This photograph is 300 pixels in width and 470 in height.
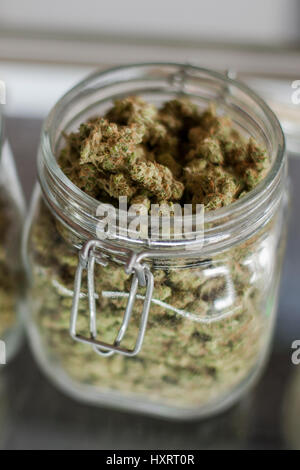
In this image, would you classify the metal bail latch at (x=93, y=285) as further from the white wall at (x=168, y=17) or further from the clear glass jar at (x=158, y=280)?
the white wall at (x=168, y=17)

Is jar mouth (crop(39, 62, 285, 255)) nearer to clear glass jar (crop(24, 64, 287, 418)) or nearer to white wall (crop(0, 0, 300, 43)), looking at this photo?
clear glass jar (crop(24, 64, 287, 418))

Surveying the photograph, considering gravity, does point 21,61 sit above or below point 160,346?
above

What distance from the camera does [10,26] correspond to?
0.85 meters

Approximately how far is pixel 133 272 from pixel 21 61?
534 mm

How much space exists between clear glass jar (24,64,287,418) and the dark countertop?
0.14 feet

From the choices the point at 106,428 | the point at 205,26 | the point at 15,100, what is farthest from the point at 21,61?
the point at 106,428

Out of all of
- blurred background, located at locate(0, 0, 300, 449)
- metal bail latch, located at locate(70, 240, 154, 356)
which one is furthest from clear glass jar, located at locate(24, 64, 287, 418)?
→ blurred background, located at locate(0, 0, 300, 449)

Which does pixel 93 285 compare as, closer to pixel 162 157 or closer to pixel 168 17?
pixel 162 157

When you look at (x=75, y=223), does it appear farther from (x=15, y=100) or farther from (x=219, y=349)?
(x=15, y=100)

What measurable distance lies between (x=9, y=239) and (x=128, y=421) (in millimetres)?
254

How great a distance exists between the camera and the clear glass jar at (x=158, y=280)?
43 cm

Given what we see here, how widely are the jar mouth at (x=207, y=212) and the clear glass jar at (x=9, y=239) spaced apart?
10 cm

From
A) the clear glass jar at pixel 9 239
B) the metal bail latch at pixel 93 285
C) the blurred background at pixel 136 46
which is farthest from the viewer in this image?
the blurred background at pixel 136 46

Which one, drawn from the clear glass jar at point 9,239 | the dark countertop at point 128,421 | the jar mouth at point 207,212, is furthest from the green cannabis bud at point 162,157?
the dark countertop at point 128,421
